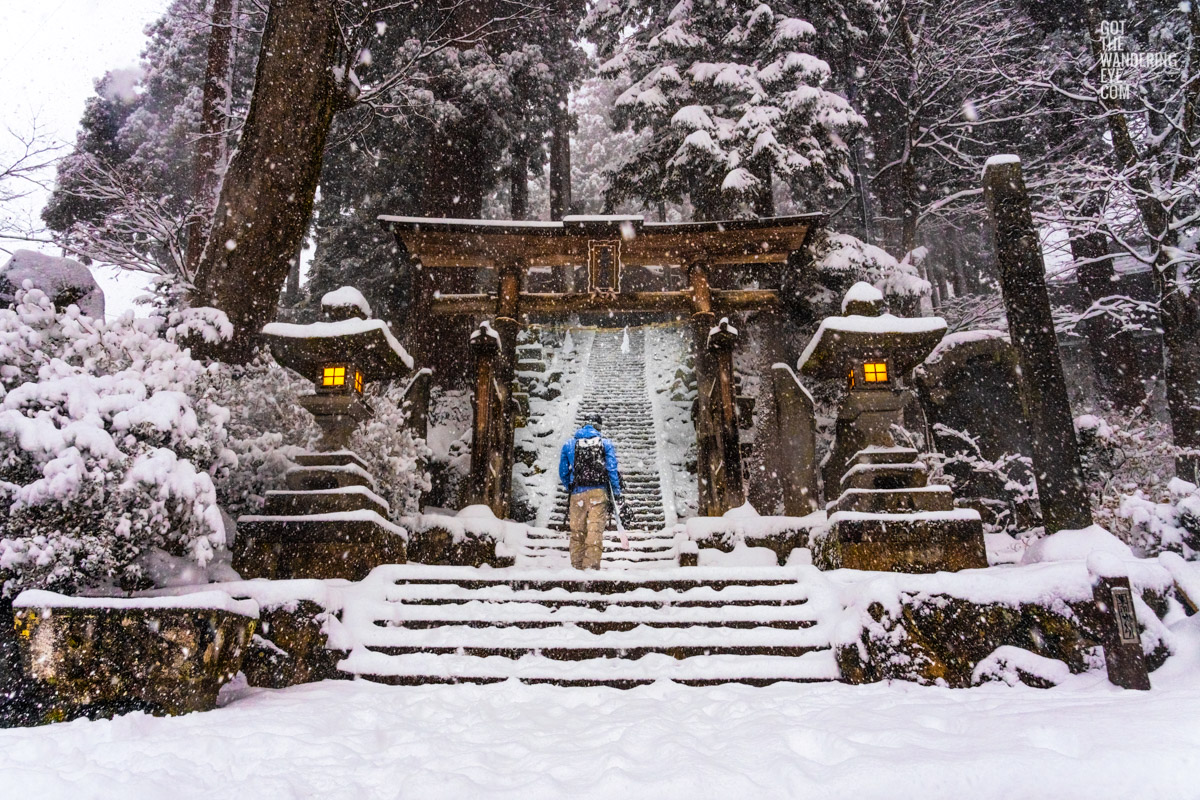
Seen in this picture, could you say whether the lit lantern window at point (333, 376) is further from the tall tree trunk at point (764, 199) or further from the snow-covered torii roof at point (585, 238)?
the tall tree trunk at point (764, 199)

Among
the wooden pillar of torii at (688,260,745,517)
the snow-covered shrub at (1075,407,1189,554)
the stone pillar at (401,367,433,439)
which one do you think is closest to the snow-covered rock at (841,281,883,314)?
the wooden pillar of torii at (688,260,745,517)

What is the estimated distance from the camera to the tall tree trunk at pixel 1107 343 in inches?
536

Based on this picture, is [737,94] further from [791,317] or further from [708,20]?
[791,317]

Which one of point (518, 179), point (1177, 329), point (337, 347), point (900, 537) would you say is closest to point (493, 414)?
point (337, 347)

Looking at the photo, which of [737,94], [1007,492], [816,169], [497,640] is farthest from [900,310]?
[497,640]

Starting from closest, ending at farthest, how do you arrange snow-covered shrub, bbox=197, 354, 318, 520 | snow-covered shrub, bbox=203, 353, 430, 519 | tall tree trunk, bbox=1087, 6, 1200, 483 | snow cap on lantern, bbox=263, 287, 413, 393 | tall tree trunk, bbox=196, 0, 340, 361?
1. snow-covered shrub, bbox=197, 354, 318, 520
2. snow-covered shrub, bbox=203, 353, 430, 519
3. tall tree trunk, bbox=196, 0, 340, 361
4. snow cap on lantern, bbox=263, 287, 413, 393
5. tall tree trunk, bbox=1087, 6, 1200, 483

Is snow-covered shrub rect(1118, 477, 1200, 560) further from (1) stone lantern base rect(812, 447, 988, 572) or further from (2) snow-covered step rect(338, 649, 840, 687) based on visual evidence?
(2) snow-covered step rect(338, 649, 840, 687)

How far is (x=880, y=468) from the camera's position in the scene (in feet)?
21.8

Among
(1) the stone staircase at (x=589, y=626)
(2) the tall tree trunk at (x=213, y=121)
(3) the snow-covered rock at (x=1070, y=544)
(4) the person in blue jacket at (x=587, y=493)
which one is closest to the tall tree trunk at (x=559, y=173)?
(2) the tall tree trunk at (x=213, y=121)

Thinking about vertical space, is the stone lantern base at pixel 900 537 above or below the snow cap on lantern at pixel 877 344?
below

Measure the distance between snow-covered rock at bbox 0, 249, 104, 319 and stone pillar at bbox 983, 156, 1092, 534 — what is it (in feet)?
29.7

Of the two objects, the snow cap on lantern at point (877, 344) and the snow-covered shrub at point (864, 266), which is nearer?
the snow cap on lantern at point (877, 344)

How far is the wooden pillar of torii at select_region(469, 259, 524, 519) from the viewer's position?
9.04 metres

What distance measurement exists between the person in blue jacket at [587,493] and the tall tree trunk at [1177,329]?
8666mm
